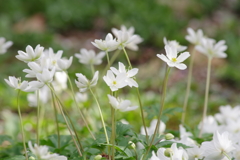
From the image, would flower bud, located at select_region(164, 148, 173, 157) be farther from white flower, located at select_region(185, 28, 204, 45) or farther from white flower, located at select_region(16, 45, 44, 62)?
white flower, located at select_region(185, 28, 204, 45)

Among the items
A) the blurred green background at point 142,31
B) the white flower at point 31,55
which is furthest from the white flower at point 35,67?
the blurred green background at point 142,31

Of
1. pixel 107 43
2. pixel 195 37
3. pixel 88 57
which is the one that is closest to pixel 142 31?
pixel 195 37

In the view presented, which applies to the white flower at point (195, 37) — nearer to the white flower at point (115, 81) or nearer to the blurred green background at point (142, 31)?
the white flower at point (115, 81)

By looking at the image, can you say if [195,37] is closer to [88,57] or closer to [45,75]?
[88,57]

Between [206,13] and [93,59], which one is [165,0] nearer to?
[206,13]

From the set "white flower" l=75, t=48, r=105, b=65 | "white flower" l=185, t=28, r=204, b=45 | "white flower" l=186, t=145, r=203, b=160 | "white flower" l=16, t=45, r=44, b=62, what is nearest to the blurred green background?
"white flower" l=185, t=28, r=204, b=45
